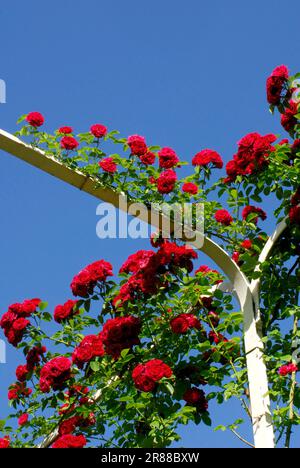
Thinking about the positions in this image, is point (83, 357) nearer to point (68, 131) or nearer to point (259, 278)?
point (259, 278)

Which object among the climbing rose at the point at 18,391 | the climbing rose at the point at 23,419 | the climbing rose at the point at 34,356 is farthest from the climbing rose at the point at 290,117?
the climbing rose at the point at 23,419

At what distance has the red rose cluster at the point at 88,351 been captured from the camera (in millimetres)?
4445

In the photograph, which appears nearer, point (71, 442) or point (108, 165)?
point (71, 442)

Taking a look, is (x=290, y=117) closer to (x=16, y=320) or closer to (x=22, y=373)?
(x=16, y=320)

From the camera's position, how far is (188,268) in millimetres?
4684

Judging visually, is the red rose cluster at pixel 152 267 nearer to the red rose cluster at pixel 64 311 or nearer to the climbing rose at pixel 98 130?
the red rose cluster at pixel 64 311

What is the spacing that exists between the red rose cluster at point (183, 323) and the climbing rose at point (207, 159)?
3.15 ft

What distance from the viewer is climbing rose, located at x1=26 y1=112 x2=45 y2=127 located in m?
4.87

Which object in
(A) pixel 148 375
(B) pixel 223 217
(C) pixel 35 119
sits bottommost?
(A) pixel 148 375

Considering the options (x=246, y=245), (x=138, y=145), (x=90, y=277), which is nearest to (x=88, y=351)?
(x=90, y=277)

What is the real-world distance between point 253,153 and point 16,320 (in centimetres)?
166

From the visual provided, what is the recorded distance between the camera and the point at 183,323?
15.0 ft

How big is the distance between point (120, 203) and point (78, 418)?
1211 mm

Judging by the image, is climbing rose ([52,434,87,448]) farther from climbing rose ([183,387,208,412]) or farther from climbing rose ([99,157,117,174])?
climbing rose ([99,157,117,174])
